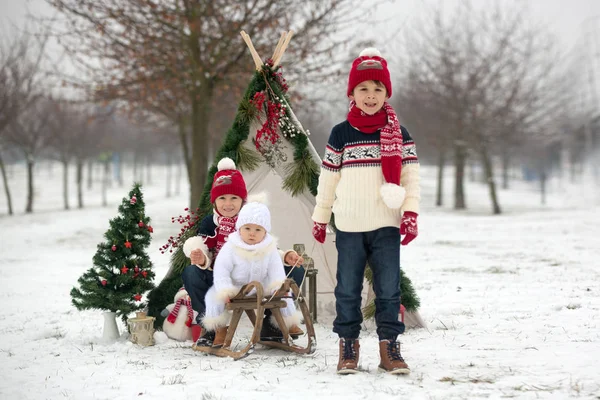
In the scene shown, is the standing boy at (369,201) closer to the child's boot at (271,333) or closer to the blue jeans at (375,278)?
the blue jeans at (375,278)

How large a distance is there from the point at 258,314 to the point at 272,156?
6.42 feet

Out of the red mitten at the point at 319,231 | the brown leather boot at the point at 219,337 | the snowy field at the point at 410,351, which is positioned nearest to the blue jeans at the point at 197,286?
the brown leather boot at the point at 219,337

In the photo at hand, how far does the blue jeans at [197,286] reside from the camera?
186 inches

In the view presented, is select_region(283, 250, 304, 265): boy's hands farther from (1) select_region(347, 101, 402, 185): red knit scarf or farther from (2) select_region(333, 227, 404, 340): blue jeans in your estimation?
(1) select_region(347, 101, 402, 185): red knit scarf

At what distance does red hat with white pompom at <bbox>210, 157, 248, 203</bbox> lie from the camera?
4.94m

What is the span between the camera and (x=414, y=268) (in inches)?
364

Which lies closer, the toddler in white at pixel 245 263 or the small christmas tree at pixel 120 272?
the toddler in white at pixel 245 263

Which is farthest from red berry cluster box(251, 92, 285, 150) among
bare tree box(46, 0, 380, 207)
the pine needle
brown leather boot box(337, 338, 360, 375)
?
bare tree box(46, 0, 380, 207)

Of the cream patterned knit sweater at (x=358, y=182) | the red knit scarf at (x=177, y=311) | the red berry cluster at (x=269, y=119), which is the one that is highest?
the red berry cluster at (x=269, y=119)

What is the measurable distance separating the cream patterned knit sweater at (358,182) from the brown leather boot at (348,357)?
29.9 inches

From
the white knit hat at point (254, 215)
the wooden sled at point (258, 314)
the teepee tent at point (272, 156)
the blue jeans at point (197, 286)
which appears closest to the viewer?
the wooden sled at point (258, 314)

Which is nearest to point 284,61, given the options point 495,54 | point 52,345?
point 52,345

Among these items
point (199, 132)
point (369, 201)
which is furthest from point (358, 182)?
point (199, 132)

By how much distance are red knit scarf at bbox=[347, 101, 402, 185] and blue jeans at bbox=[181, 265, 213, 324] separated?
1785 millimetres
